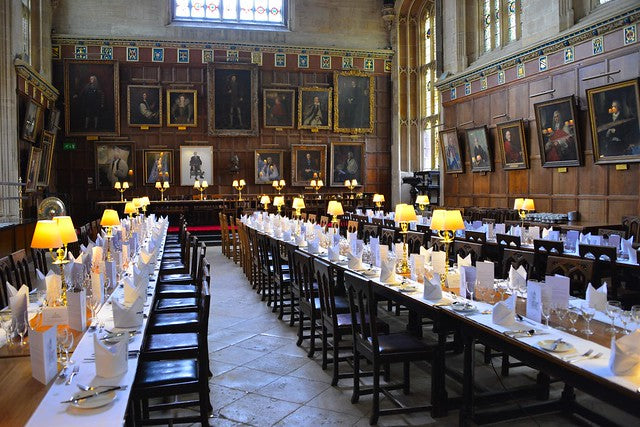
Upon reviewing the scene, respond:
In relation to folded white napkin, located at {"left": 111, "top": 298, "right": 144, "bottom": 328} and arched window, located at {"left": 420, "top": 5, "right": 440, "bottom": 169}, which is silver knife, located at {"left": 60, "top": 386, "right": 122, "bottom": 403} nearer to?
folded white napkin, located at {"left": 111, "top": 298, "right": 144, "bottom": 328}

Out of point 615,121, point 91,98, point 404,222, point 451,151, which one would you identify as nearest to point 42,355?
point 404,222

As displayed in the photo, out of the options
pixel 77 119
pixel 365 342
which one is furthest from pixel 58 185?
pixel 365 342

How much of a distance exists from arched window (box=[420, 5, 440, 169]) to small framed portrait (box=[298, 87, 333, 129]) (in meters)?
3.81

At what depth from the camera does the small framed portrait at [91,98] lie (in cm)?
1881

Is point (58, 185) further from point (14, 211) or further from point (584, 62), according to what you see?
point (584, 62)

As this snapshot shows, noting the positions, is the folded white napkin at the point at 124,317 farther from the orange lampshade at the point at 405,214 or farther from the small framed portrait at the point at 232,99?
the small framed portrait at the point at 232,99

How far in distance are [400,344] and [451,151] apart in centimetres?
1364

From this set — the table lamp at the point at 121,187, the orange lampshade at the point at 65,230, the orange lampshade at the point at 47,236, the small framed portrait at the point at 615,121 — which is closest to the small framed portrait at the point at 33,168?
the table lamp at the point at 121,187

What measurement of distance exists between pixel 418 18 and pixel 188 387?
20.6 metres

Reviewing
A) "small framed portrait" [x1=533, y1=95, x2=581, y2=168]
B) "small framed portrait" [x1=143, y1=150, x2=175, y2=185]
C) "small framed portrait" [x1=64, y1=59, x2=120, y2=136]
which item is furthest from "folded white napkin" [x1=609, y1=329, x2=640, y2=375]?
"small framed portrait" [x1=64, y1=59, x2=120, y2=136]

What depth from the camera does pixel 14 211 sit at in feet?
43.5

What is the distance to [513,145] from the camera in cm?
1374

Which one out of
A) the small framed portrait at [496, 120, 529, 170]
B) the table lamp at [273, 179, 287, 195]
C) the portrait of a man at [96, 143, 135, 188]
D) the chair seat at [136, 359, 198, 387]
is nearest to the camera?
the chair seat at [136, 359, 198, 387]

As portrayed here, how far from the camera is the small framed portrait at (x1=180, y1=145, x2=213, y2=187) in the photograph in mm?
19844
